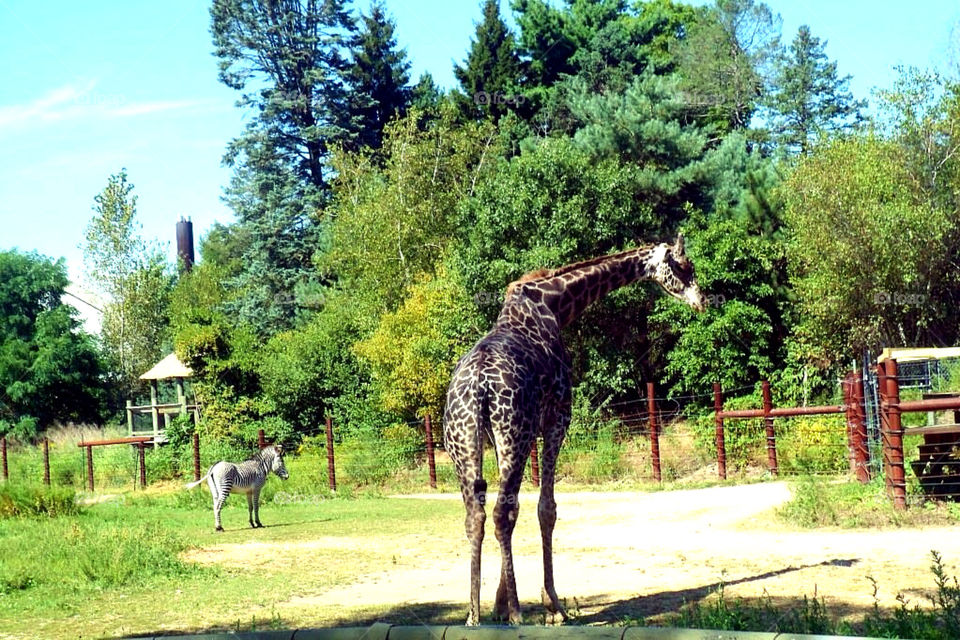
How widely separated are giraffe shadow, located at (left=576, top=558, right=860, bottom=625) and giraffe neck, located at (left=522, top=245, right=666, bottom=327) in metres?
2.10

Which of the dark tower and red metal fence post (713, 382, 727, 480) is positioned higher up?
the dark tower

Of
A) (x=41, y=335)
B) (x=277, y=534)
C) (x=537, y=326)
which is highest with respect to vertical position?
(x=41, y=335)

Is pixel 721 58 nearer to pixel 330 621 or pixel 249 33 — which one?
pixel 249 33

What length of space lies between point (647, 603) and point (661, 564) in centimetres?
191

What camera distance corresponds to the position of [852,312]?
2314cm

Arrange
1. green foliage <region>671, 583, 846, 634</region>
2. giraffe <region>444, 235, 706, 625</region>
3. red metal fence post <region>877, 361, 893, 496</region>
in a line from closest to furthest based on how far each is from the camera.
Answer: green foliage <region>671, 583, 846, 634</region>, giraffe <region>444, 235, 706, 625</region>, red metal fence post <region>877, 361, 893, 496</region>

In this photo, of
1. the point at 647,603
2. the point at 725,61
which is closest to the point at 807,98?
the point at 725,61

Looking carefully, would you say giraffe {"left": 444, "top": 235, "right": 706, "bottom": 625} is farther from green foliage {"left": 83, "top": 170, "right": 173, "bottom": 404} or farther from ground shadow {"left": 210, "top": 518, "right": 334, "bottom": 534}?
green foliage {"left": 83, "top": 170, "right": 173, "bottom": 404}

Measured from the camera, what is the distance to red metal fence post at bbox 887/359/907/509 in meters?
11.7

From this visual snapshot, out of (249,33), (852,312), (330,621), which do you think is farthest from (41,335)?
(330,621)

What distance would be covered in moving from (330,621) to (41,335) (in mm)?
39421

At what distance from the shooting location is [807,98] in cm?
3944

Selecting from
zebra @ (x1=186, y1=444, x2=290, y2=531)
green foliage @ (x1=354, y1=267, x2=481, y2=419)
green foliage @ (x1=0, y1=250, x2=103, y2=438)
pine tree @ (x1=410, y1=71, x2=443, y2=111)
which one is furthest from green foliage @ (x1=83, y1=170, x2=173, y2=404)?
zebra @ (x1=186, y1=444, x2=290, y2=531)

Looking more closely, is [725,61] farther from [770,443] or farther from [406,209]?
[770,443]
